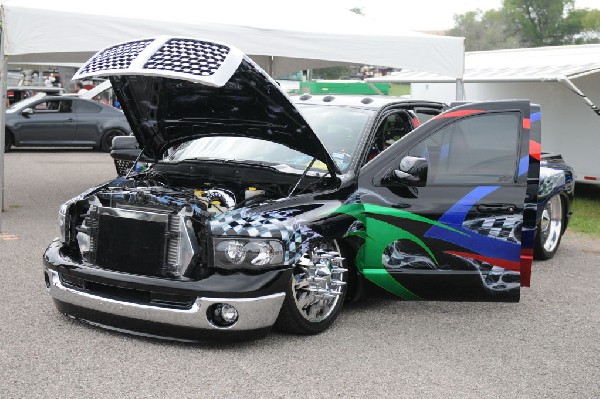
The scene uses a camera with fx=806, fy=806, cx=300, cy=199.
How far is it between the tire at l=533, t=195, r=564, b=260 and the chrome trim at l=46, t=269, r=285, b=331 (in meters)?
4.23

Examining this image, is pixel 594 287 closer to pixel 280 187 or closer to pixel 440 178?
pixel 440 178

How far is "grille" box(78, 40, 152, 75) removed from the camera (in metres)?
4.96

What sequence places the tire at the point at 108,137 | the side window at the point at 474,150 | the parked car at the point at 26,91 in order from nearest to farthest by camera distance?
the side window at the point at 474,150
the tire at the point at 108,137
the parked car at the point at 26,91

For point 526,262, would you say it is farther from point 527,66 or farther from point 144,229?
point 527,66

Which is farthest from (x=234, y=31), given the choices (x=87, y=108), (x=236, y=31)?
(x=87, y=108)

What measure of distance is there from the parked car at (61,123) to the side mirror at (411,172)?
15.3 meters

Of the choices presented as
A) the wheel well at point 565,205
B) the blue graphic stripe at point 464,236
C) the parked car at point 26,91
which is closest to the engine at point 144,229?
the blue graphic stripe at point 464,236

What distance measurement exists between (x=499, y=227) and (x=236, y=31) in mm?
5618

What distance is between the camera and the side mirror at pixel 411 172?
538 centimetres

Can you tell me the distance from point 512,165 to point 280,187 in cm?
163

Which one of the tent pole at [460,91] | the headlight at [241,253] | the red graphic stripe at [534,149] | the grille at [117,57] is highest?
the grille at [117,57]

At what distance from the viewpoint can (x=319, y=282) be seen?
5.16 m

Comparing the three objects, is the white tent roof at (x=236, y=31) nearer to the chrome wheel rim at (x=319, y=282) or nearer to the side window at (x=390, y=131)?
the side window at (x=390, y=131)

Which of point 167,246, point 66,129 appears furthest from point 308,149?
point 66,129
